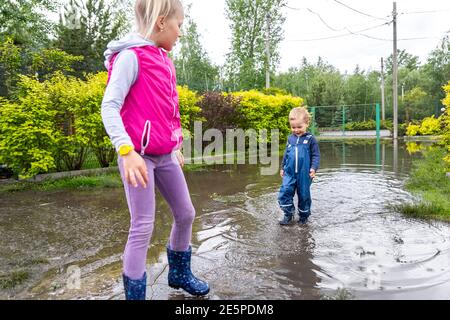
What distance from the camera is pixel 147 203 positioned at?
6.48ft

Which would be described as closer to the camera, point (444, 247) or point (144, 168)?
point (144, 168)

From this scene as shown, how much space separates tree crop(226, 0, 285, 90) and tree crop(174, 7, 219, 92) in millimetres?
5458

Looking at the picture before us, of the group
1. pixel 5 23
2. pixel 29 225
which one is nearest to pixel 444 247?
pixel 29 225

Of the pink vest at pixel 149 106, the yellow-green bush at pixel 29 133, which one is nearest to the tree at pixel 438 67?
the yellow-green bush at pixel 29 133

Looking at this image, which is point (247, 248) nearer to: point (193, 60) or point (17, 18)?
point (17, 18)

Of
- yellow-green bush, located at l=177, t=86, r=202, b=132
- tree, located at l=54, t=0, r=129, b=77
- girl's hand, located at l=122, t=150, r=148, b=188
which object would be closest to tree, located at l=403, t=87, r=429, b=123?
tree, located at l=54, t=0, r=129, b=77

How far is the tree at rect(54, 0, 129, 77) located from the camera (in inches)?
816

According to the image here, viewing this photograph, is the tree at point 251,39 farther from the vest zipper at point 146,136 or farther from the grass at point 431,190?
the vest zipper at point 146,136

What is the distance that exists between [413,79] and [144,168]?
144 feet

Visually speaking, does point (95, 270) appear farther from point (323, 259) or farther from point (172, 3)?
point (172, 3)

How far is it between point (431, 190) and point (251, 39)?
16563 millimetres

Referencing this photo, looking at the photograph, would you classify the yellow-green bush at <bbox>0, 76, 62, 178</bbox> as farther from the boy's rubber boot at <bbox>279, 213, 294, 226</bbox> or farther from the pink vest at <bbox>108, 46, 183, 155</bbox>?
the pink vest at <bbox>108, 46, 183, 155</bbox>

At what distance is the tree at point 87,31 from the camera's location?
20.7m
